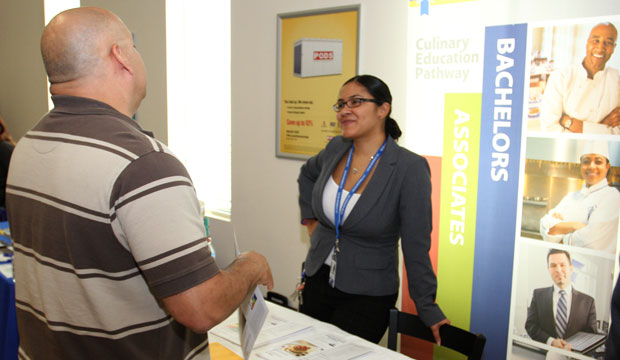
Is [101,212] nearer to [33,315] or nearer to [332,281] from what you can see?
[33,315]

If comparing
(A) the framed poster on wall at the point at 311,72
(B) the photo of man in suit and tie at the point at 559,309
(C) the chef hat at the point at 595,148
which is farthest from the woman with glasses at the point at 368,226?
(A) the framed poster on wall at the point at 311,72

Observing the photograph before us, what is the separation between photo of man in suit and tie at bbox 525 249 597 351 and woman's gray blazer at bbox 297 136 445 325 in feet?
1.82

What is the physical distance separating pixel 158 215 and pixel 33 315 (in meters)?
0.49

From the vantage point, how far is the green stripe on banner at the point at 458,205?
7.69 feet

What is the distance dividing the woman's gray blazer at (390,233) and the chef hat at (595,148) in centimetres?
66

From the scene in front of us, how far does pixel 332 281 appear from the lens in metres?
2.17

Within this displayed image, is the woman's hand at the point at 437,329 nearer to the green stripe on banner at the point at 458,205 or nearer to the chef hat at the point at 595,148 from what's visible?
the green stripe on banner at the point at 458,205

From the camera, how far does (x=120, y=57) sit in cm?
111

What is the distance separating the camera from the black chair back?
1757 millimetres

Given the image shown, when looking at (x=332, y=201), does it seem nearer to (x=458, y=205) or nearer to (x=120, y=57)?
(x=458, y=205)

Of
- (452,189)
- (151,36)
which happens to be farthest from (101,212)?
(151,36)

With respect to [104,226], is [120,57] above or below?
above

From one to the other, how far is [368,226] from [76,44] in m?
1.38

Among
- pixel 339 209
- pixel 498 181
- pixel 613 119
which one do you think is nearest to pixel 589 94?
pixel 613 119
